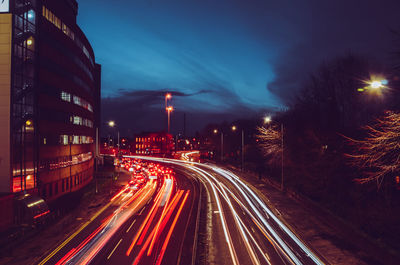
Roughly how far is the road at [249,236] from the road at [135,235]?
1.74 m

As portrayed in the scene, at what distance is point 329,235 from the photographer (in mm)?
17688

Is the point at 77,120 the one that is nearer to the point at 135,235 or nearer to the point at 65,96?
the point at 65,96

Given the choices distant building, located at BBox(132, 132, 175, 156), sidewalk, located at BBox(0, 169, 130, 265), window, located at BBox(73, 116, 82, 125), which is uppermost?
window, located at BBox(73, 116, 82, 125)

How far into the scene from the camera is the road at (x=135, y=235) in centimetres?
1463

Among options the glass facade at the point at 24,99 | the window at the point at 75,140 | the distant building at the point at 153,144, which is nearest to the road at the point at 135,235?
the glass facade at the point at 24,99

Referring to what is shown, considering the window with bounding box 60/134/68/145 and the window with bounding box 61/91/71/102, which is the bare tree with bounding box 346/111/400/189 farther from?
the window with bounding box 61/91/71/102

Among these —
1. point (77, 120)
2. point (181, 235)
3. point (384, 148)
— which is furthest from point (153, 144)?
point (384, 148)

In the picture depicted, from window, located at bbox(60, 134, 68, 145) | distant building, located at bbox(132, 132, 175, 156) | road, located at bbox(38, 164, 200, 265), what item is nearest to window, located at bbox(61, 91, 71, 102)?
window, located at bbox(60, 134, 68, 145)

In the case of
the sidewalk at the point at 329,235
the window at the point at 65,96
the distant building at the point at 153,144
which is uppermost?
the window at the point at 65,96

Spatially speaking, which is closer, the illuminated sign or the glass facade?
the illuminated sign

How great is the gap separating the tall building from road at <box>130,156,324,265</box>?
1740 cm

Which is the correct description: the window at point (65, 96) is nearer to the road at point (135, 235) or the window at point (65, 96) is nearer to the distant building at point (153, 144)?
the road at point (135, 235)

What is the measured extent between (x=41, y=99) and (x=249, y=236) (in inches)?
957

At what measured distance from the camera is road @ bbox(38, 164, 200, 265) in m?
14.6
